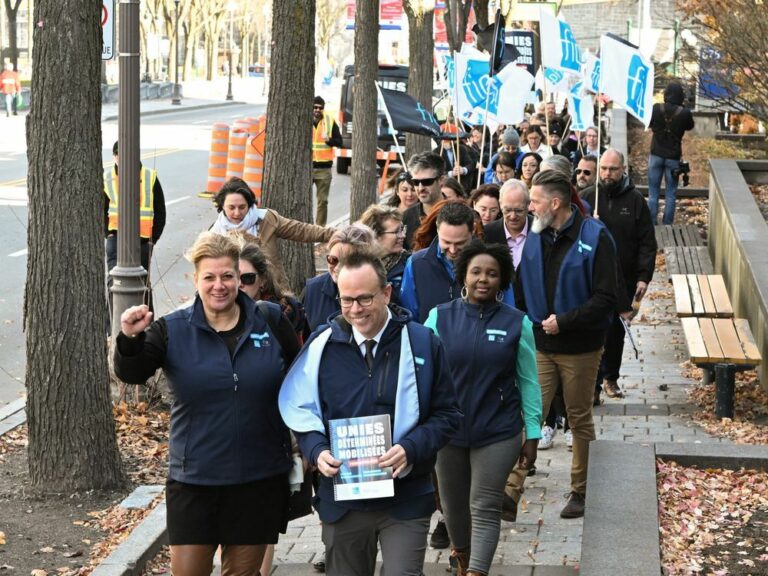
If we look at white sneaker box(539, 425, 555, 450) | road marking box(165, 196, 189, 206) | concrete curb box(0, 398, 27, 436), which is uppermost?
white sneaker box(539, 425, 555, 450)

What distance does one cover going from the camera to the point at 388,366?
494 centimetres

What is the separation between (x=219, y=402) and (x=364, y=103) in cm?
1292

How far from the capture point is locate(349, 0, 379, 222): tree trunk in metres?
17.7

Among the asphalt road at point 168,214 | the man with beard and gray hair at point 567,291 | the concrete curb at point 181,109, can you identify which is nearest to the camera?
the man with beard and gray hair at point 567,291

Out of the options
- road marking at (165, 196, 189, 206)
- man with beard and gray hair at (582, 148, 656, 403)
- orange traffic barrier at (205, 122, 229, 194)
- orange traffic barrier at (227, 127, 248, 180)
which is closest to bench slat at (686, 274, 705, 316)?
man with beard and gray hair at (582, 148, 656, 403)

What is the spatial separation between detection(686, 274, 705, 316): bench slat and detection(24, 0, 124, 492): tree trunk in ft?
20.6

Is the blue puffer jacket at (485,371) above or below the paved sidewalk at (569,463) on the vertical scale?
above

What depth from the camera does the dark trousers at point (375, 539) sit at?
5.00m

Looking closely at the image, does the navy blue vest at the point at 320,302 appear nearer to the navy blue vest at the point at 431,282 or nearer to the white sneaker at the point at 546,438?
the navy blue vest at the point at 431,282

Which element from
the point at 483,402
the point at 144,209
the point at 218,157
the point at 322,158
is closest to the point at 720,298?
the point at 144,209

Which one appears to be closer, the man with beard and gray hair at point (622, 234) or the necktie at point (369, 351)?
the necktie at point (369, 351)

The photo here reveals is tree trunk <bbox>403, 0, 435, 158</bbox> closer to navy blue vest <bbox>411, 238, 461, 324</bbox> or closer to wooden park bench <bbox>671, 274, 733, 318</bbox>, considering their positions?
wooden park bench <bbox>671, 274, 733, 318</bbox>

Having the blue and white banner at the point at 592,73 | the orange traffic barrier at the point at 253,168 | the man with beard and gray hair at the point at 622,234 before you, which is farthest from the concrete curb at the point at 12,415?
the orange traffic barrier at the point at 253,168

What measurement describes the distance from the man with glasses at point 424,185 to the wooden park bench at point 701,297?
13.2 feet
